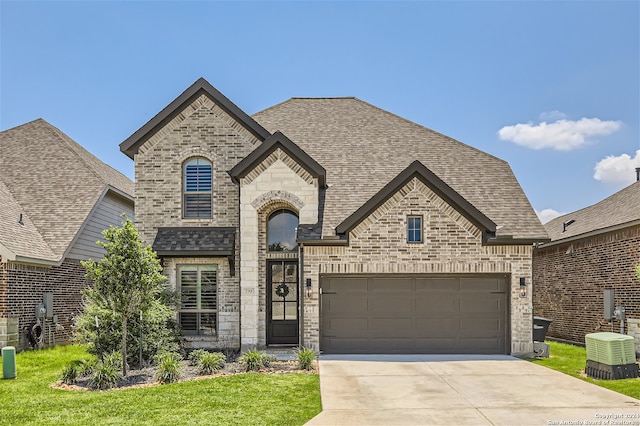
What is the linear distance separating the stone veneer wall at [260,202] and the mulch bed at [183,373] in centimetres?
227

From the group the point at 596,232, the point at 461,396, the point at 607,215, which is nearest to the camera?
the point at 461,396

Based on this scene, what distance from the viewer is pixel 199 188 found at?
16672mm

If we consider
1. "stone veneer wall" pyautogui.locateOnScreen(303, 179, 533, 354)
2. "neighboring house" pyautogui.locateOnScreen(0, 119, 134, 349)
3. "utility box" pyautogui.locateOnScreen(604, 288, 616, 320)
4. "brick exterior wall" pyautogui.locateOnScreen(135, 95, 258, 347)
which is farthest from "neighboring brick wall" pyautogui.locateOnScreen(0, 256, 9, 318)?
"utility box" pyautogui.locateOnScreen(604, 288, 616, 320)

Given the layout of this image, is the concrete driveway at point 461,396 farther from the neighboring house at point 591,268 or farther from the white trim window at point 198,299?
the neighboring house at point 591,268

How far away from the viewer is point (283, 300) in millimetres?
16203

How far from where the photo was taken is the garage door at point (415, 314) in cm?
1534

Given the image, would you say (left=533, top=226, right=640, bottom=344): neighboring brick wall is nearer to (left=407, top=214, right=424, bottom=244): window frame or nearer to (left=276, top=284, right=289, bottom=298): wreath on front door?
(left=407, top=214, right=424, bottom=244): window frame

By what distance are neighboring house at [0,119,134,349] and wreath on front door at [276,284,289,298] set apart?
286 inches

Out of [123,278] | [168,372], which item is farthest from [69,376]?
[123,278]

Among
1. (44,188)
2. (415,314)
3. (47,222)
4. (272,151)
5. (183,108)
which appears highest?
(183,108)

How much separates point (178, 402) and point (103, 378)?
2.50 m

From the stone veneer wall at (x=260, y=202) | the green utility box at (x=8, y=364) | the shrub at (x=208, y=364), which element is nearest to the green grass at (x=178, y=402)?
the green utility box at (x=8, y=364)

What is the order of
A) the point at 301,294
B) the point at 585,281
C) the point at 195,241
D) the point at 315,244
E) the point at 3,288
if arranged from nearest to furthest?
the point at 315,244 → the point at 301,294 → the point at 3,288 → the point at 195,241 → the point at 585,281

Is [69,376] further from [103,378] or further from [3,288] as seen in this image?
[3,288]
